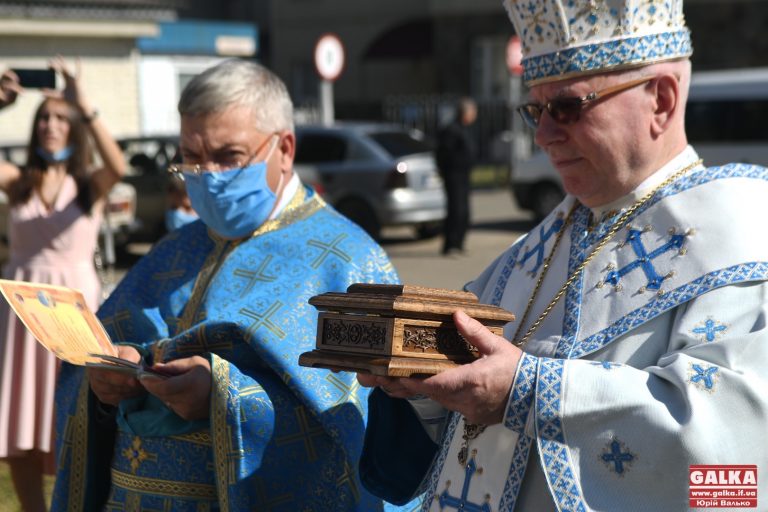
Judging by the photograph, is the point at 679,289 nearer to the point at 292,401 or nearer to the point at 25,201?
the point at 292,401

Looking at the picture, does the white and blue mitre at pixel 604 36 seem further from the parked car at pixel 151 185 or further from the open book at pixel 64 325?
the parked car at pixel 151 185

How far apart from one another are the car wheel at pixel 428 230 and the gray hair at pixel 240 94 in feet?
41.2

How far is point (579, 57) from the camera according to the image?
2.30 meters

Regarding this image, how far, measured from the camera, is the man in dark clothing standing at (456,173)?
46.9ft

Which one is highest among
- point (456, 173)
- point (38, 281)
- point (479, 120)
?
point (479, 120)

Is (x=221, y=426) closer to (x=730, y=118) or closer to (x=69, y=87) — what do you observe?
(x=69, y=87)

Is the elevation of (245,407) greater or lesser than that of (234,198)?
lesser

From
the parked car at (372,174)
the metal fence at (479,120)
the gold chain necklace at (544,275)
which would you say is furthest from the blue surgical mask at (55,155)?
the metal fence at (479,120)

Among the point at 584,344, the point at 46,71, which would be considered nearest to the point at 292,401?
the point at 584,344

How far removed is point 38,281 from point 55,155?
0.62 metres

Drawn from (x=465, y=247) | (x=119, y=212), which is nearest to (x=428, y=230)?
(x=465, y=247)

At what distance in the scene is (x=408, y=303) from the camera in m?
2.11

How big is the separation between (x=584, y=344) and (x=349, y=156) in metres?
13.1
